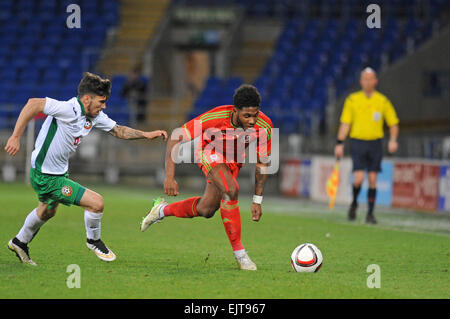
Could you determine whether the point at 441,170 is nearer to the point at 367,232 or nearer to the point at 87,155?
the point at 367,232

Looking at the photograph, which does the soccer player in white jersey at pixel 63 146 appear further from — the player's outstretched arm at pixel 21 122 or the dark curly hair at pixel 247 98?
the dark curly hair at pixel 247 98

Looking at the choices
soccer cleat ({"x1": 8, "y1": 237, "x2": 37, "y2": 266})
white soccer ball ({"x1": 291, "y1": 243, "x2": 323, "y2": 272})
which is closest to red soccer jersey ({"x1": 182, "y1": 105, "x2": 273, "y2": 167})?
white soccer ball ({"x1": 291, "y1": 243, "x2": 323, "y2": 272})

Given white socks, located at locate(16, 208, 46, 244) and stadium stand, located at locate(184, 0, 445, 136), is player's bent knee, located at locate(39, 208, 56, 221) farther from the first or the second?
stadium stand, located at locate(184, 0, 445, 136)

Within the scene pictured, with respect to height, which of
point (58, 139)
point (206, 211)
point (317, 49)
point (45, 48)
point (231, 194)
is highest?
point (45, 48)

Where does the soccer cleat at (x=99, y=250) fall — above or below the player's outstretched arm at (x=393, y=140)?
below

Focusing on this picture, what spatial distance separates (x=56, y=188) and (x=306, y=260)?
7.41 ft

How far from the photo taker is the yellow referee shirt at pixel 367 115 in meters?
12.5

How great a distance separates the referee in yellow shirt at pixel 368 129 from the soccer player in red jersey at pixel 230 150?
5.17 meters

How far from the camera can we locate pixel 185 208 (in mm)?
8008

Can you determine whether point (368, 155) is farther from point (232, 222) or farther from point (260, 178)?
point (232, 222)

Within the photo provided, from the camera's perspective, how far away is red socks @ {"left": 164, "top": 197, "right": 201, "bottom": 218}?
7.95 metres

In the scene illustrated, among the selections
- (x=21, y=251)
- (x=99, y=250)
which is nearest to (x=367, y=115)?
(x=99, y=250)

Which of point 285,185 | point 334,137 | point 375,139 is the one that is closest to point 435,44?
point 334,137

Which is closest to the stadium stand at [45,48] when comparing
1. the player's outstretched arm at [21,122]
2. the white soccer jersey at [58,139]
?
the white soccer jersey at [58,139]
